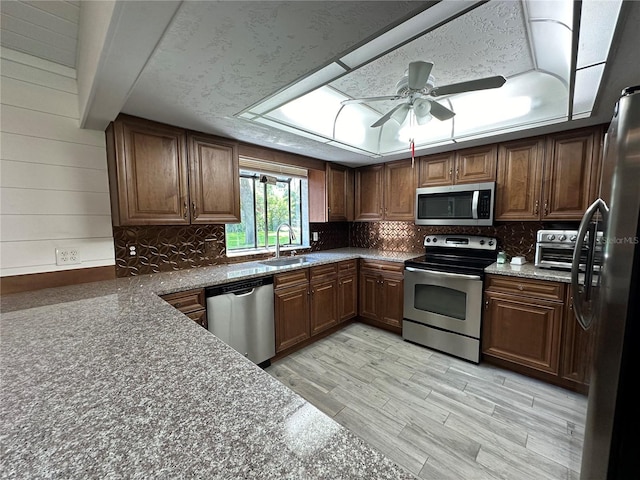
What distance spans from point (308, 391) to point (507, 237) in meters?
2.57

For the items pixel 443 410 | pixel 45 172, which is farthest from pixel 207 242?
pixel 443 410

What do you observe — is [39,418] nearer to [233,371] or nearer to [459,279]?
[233,371]

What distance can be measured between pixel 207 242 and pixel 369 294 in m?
2.01

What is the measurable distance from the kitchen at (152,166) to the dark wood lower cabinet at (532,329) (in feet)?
0.08

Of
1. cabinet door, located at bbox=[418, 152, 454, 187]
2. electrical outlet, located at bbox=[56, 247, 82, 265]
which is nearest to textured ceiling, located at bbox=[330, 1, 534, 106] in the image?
cabinet door, located at bbox=[418, 152, 454, 187]

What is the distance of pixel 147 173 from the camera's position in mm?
2045

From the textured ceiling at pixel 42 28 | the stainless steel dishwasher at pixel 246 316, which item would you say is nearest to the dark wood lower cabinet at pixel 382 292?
the stainless steel dishwasher at pixel 246 316

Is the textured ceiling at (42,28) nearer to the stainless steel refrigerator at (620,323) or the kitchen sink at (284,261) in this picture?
the kitchen sink at (284,261)

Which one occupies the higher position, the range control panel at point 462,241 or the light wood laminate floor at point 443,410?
the range control panel at point 462,241

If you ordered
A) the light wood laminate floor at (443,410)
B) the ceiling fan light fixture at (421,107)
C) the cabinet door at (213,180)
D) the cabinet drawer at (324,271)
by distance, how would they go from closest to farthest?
the light wood laminate floor at (443,410)
the ceiling fan light fixture at (421,107)
the cabinet door at (213,180)
the cabinet drawer at (324,271)

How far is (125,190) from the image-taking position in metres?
1.95

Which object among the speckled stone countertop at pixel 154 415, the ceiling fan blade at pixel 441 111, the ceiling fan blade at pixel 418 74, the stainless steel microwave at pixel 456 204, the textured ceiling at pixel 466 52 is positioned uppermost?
the textured ceiling at pixel 466 52

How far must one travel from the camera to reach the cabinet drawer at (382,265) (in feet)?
10.0

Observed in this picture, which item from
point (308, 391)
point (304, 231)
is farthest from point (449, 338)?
point (304, 231)
